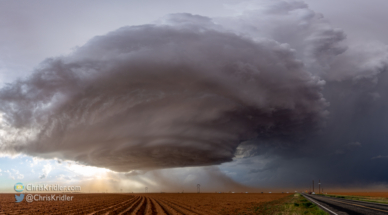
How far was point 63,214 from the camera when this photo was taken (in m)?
44.8

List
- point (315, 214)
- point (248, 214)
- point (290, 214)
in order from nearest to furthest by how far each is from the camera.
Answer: point (315, 214)
point (290, 214)
point (248, 214)

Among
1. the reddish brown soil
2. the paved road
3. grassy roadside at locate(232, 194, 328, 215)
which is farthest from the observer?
the reddish brown soil

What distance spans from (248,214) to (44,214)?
118 feet

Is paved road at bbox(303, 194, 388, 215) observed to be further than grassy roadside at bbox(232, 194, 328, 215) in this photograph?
No

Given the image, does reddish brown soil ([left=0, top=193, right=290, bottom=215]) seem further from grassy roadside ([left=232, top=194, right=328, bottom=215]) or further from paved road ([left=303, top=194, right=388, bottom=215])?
paved road ([left=303, top=194, right=388, bottom=215])

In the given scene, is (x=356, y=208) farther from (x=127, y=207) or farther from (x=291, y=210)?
(x=127, y=207)

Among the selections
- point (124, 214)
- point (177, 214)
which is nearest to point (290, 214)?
point (177, 214)

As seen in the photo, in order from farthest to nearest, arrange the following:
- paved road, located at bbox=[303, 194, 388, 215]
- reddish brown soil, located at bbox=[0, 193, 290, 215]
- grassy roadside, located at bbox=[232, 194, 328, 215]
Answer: reddish brown soil, located at bbox=[0, 193, 290, 215]
grassy roadside, located at bbox=[232, 194, 328, 215]
paved road, located at bbox=[303, 194, 388, 215]

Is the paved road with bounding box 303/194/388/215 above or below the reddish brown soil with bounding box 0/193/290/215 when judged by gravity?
above

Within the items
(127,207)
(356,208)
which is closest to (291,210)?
(356,208)

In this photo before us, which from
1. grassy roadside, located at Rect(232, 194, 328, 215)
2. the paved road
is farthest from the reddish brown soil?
the paved road

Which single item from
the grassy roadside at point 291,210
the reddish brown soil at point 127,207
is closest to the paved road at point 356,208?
the grassy roadside at point 291,210

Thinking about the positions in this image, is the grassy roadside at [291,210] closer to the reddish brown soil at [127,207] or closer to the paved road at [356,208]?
the paved road at [356,208]

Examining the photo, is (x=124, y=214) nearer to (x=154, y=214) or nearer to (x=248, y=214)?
(x=154, y=214)
